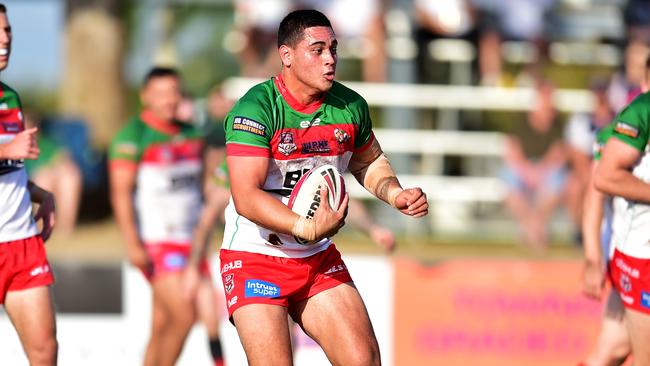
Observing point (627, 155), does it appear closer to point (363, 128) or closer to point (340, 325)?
point (363, 128)

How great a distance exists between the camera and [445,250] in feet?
42.9

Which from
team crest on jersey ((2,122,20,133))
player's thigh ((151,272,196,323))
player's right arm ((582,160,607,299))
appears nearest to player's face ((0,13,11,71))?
team crest on jersey ((2,122,20,133))

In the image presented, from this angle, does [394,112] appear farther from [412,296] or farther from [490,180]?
[412,296]

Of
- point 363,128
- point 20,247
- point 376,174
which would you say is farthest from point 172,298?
point 363,128

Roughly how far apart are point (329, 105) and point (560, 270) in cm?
494

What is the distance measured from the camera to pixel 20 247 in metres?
6.91

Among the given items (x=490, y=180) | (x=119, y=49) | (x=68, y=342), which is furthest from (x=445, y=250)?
(x=119, y=49)

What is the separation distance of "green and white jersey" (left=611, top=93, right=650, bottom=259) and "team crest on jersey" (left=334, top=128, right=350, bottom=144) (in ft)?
5.20

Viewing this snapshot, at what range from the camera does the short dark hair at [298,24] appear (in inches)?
243

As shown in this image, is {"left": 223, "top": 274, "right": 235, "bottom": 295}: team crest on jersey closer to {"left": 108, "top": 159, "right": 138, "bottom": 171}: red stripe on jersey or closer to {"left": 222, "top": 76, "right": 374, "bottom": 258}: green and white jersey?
{"left": 222, "top": 76, "right": 374, "bottom": 258}: green and white jersey

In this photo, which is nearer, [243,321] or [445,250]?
[243,321]

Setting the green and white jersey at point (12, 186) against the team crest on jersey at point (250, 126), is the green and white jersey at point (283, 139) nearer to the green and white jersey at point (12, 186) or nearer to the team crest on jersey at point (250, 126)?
the team crest on jersey at point (250, 126)

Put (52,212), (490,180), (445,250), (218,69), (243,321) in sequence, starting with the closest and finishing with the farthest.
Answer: (243,321), (52,212), (445,250), (490,180), (218,69)

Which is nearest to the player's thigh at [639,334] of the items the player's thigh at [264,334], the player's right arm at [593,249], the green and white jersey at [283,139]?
the player's right arm at [593,249]
